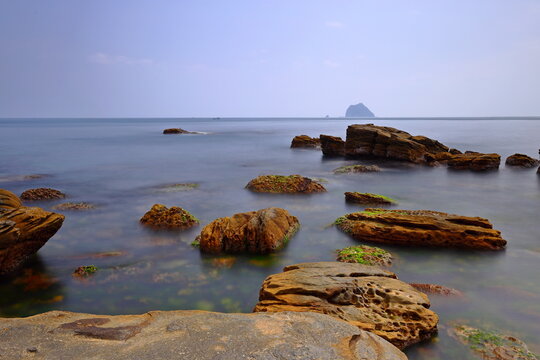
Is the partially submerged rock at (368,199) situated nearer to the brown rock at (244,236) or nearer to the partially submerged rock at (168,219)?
the brown rock at (244,236)

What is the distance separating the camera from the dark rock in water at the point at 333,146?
4925cm

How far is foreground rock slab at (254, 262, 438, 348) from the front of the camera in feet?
28.0

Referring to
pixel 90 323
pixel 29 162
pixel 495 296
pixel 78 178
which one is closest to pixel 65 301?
pixel 90 323

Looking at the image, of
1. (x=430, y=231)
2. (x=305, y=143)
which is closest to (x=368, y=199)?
(x=430, y=231)

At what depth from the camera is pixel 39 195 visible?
23078 mm

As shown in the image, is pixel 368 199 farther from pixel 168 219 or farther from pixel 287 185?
pixel 168 219

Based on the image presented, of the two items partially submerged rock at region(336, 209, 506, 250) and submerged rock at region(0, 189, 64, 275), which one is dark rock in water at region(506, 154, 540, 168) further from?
submerged rock at region(0, 189, 64, 275)

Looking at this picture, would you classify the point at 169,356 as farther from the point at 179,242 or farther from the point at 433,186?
the point at 433,186

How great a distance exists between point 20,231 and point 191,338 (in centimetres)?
959

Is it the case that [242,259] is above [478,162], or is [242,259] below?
below

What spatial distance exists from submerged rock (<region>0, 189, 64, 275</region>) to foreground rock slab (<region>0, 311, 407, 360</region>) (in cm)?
586

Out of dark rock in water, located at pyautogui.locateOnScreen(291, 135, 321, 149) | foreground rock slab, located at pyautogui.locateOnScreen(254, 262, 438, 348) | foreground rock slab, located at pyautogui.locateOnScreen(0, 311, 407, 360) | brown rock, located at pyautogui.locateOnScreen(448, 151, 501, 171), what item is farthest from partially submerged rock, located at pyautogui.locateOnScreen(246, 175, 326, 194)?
dark rock in water, located at pyautogui.locateOnScreen(291, 135, 321, 149)

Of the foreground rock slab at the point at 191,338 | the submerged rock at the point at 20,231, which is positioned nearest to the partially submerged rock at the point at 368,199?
the foreground rock slab at the point at 191,338

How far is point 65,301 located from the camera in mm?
10766
